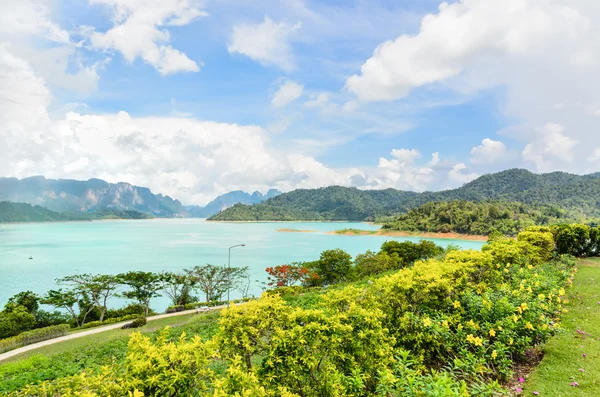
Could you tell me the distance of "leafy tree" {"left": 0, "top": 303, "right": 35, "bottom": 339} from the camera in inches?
731

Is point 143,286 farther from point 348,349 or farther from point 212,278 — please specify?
point 348,349

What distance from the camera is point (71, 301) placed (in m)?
22.5

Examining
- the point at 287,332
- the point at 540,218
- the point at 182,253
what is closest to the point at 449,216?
the point at 540,218

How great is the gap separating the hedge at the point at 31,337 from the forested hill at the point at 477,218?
235 ft

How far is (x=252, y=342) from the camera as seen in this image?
3398mm

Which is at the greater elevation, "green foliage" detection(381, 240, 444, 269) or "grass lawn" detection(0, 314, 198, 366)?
"green foliage" detection(381, 240, 444, 269)

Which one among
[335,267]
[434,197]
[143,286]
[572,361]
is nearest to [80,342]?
[143,286]

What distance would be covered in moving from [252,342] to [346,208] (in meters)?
159

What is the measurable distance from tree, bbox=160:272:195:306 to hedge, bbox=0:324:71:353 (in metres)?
8.39

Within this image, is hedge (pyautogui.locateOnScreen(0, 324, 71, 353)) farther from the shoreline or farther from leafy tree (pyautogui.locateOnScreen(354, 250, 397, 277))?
the shoreline

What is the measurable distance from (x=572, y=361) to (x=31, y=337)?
876 inches

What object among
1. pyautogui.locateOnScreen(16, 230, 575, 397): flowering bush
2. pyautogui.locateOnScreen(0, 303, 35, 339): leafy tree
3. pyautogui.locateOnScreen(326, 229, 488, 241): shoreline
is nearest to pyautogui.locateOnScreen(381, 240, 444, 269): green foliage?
pyautogui.locateOnScreen(16, 230, 575, 397): flowering bush

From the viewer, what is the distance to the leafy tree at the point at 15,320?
18562 millimetres

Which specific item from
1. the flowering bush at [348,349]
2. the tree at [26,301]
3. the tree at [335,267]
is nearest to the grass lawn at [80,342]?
the tree at [26,301]
